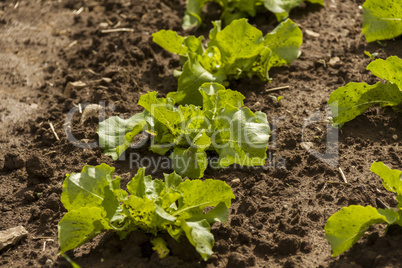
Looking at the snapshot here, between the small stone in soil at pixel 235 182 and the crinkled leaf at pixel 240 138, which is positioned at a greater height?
the crinkled leaf at pixel 240 138

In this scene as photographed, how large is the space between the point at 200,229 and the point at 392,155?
1240 mm

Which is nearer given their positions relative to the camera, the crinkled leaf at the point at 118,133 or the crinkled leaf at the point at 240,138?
the crinkled leaf at the point at 240,138

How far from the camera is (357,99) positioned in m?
2.99

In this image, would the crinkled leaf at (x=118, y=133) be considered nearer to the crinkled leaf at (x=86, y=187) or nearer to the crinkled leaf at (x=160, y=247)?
the crinkled leaf at (x=86, y=187)

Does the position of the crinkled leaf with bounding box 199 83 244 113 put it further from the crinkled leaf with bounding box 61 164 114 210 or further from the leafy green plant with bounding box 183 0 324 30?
the leafy green plant with bounding box 183 0 324 30

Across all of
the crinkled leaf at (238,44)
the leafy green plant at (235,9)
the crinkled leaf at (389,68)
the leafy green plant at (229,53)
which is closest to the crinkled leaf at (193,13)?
the leafy green plant at (235,9)

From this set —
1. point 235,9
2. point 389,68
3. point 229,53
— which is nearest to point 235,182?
point 229,53

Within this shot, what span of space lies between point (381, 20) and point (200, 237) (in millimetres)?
2106

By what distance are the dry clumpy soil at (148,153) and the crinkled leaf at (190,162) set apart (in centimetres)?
13

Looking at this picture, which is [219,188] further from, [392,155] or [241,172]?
[392,155]

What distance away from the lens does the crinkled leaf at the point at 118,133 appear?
2.90 m

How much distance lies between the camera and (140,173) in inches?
95.5

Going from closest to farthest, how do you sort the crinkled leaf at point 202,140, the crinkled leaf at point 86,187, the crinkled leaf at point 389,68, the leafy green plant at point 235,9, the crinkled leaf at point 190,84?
1. the crinkled leaf at point 86,187
2. the crinkled leaf at point 202,140
3. the crinkled leaf at point 389,68
4. the crinkled leaf at point 190,84
5. the leafy green plant at point 235,9

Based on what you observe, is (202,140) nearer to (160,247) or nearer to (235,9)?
(160,247)
